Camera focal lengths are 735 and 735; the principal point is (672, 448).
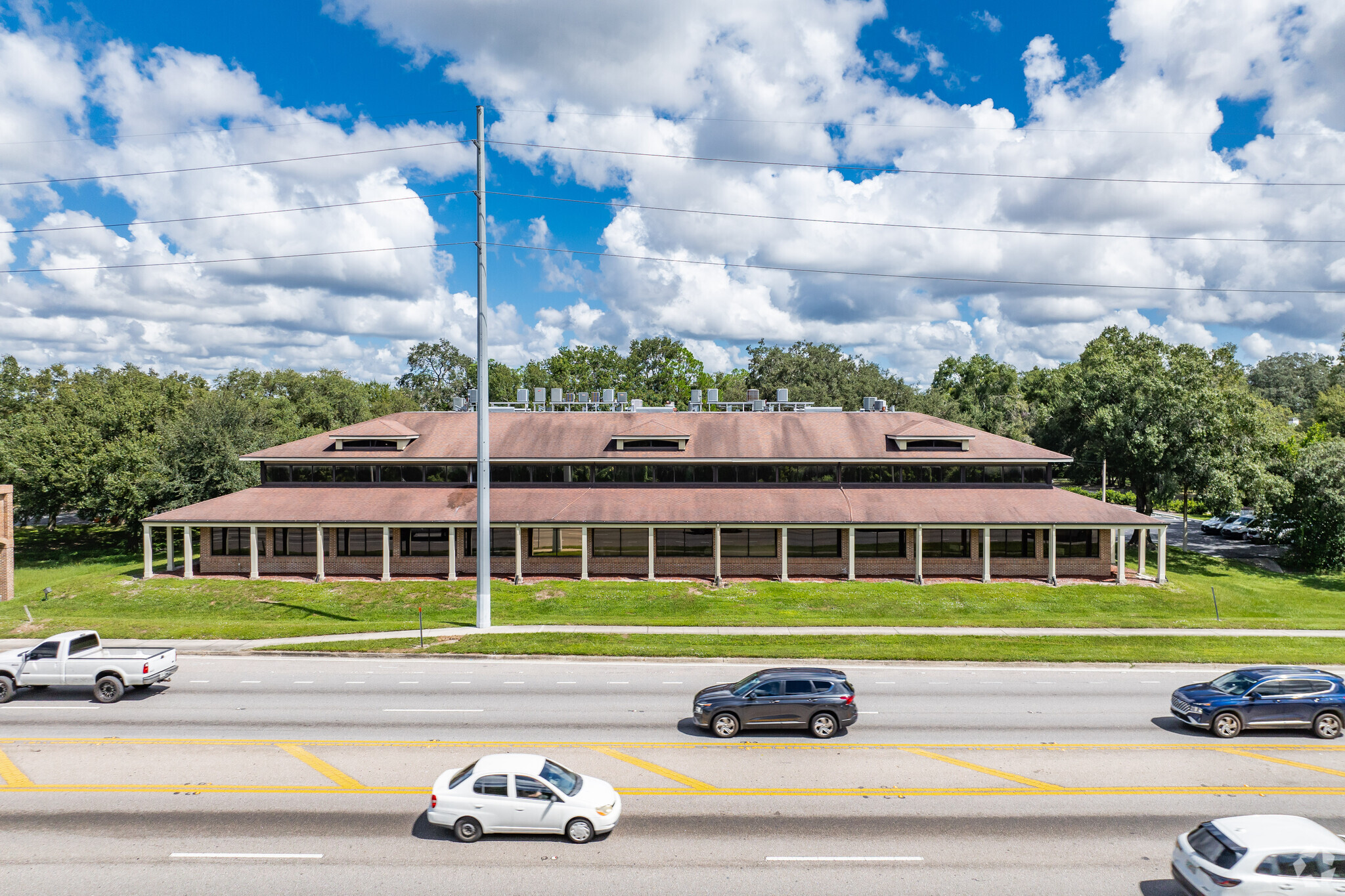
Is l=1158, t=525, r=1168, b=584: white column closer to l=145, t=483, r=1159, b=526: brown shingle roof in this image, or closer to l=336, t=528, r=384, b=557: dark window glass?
l=145, t=483, r=1159, b=526: brown shingle roof

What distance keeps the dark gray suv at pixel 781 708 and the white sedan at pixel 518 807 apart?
5.44m

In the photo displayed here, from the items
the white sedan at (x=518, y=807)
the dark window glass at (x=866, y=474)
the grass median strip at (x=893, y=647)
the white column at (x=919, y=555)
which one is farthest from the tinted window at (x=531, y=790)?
the dark window glass at (x=866, y=474)

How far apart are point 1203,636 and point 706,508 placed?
22.0 meters

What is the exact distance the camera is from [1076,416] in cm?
5838

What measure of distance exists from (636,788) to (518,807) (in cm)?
305

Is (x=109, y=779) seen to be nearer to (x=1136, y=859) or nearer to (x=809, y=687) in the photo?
(x=809, y=687)

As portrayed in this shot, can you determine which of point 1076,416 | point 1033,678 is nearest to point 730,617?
point 1033,678

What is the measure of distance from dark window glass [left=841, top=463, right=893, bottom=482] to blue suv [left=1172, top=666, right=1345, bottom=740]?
24.1 m

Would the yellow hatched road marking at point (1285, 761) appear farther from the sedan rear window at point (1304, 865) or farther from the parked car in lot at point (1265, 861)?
the sedan rear window at point (1304, 865)

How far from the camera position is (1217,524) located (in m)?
59.3

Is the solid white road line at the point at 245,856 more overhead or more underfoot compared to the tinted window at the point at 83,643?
more underfoot

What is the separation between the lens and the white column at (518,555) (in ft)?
124

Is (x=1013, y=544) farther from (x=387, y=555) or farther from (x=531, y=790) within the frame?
(x=531, y=790)

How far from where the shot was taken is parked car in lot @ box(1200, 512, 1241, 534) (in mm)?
56625
